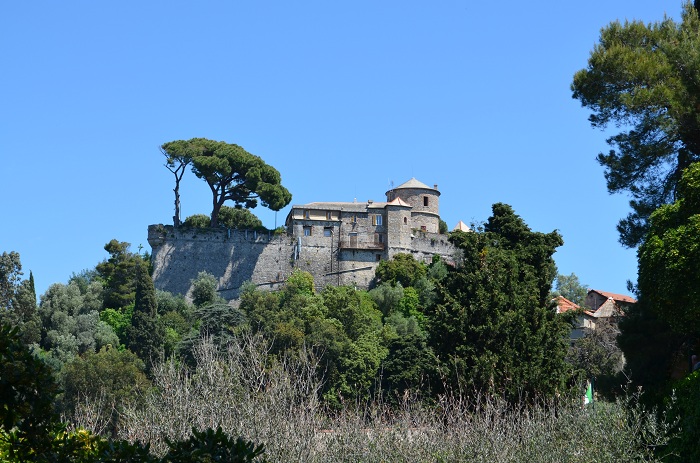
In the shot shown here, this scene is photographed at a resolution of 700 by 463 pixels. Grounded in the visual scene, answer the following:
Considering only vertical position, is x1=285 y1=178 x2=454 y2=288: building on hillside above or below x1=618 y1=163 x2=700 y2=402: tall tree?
above

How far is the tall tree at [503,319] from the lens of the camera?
2612 cm

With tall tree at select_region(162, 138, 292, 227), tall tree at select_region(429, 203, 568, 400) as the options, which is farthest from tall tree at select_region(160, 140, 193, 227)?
tall tree at select_region(429, 203, 568, 400)

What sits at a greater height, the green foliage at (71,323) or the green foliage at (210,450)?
the green foliage at (71,323)

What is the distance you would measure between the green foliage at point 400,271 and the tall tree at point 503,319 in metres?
29.2

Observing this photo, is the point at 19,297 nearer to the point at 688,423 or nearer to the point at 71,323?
the point at 71,323

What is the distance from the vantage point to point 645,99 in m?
22.8

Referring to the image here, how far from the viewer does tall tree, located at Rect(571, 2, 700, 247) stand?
22766mm

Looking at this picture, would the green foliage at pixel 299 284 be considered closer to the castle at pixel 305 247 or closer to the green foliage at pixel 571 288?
the castle at pixel 305 247

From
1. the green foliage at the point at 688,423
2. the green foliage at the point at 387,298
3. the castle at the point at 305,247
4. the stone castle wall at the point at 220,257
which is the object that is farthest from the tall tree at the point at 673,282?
the stone castle wall at the point at 220,257

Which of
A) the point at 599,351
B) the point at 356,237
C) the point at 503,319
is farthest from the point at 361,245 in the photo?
the point at 503,319

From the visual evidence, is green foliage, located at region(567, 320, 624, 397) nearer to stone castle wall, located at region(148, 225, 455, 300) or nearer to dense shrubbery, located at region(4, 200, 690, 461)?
dense shrubbery, located at region(4, 200, 690, 461)

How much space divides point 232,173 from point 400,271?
37.7 ft

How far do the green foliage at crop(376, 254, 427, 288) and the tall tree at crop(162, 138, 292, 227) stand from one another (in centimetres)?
716

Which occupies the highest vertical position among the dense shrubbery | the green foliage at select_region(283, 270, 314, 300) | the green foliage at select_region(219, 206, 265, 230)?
the green foliage at select_region(219, 206, 265, 230)
